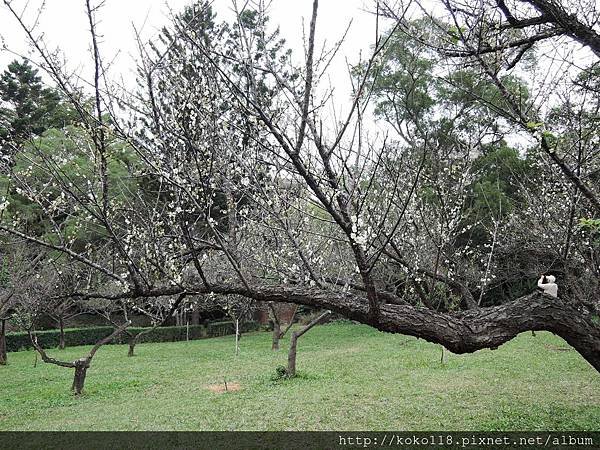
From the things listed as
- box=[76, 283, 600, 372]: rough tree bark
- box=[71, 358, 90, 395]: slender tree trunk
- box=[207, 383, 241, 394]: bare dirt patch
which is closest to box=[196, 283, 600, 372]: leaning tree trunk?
box=[76, 283, 600, 372]: rough tree bark

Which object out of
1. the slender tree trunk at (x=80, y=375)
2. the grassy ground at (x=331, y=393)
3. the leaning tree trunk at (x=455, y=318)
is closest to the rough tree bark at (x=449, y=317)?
the leaning tree trunk at (x=455, y=318)

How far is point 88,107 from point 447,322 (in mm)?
2675

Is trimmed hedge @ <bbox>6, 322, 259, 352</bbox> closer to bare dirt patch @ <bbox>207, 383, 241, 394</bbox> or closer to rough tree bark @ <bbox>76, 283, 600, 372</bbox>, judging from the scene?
bare dirt patch @ <bbox>207, 383, 241, 394</bbox>

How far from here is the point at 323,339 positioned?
1738 centimetres

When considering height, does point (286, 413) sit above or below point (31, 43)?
below

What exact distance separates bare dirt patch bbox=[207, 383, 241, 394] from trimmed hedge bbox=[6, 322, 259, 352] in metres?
9.75

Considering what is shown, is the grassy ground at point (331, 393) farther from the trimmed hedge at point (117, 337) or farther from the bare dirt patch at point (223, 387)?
the trimmed hedge at point (117, 337)

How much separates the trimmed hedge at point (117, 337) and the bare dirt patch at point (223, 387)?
9.75m

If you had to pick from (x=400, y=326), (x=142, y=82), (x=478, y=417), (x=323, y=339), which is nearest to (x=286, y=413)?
(x=478, y=417)

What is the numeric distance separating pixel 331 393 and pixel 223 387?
2184 mm

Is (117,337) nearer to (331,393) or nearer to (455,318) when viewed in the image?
(331,393)

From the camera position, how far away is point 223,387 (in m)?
8.74

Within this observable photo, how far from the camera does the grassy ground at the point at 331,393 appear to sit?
5973 millimetres

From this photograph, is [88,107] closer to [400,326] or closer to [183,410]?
[400,326]
